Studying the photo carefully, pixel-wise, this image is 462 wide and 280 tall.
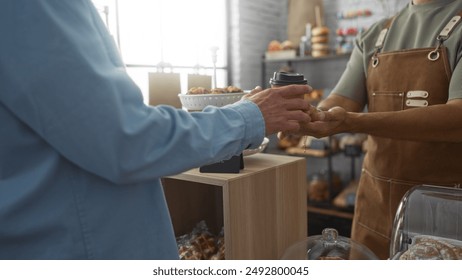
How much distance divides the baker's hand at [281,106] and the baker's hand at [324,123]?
26 centimetres

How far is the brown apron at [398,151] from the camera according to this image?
1267mm

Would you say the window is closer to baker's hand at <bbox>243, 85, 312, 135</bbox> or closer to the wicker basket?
the wicker basket

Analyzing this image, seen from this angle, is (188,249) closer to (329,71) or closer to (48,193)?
(48,193)

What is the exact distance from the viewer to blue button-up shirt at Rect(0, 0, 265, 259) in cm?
52

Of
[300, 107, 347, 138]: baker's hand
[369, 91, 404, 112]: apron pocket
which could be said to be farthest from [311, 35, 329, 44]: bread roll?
[300, 107, 347, 138]: baker's hand

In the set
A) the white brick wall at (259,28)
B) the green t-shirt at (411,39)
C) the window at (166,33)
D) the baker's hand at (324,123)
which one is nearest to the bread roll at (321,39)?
the white brick wall at (259,28)

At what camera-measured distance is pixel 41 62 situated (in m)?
0.52

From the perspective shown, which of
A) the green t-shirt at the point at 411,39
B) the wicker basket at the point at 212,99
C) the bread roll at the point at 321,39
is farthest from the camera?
the bread roll at the point at 321,39

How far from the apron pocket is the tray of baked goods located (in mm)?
458

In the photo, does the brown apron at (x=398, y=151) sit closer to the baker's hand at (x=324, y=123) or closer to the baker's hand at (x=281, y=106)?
the baker's hand at (x=324, y=123)

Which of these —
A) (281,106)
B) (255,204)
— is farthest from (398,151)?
(281,106)
